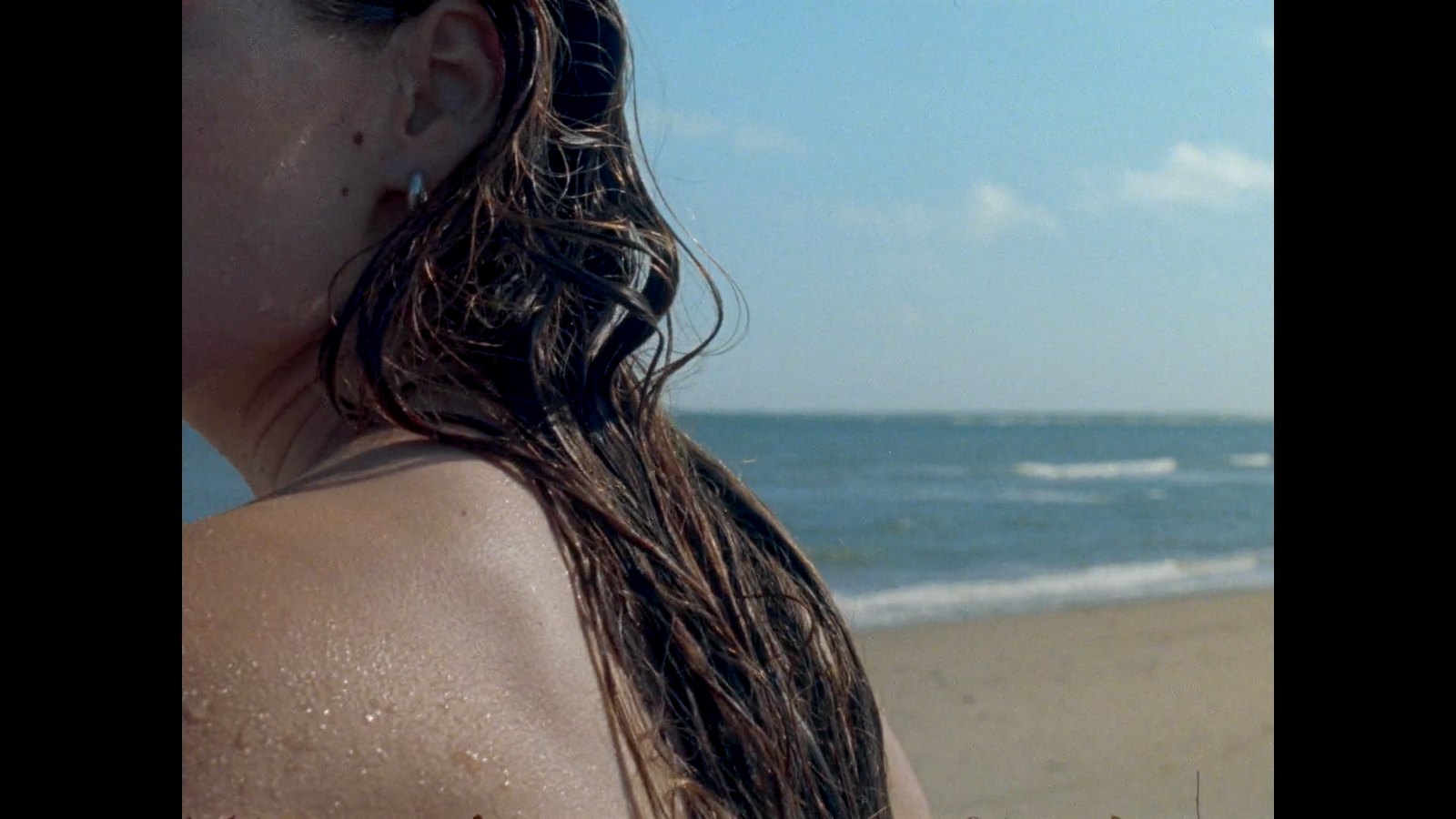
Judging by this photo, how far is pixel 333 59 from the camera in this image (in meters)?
1.06

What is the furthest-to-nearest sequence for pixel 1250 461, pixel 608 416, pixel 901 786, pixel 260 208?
pixel 1250 461, pixel 901 786, pixel 608 416, pixel 260 208

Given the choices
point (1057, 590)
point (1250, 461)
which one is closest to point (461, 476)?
point (1057, 590)

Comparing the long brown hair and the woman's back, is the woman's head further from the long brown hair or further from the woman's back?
the woman's back

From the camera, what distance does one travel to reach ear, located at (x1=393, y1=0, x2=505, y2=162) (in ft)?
3.59

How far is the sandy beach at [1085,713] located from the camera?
16.6 ft

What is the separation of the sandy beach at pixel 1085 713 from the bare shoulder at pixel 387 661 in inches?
126

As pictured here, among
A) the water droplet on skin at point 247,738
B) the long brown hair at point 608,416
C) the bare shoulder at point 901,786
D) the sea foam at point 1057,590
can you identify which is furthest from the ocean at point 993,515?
the water droplet on skin at point 247,738

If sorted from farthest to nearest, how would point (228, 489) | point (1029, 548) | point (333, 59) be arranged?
point (228, 489) < point (1029, 548) < point (333, 59)

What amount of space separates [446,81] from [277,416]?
1.33 feet

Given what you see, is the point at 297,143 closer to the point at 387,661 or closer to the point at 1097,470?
the point at 387,661

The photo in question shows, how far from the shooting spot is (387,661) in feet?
2.38
